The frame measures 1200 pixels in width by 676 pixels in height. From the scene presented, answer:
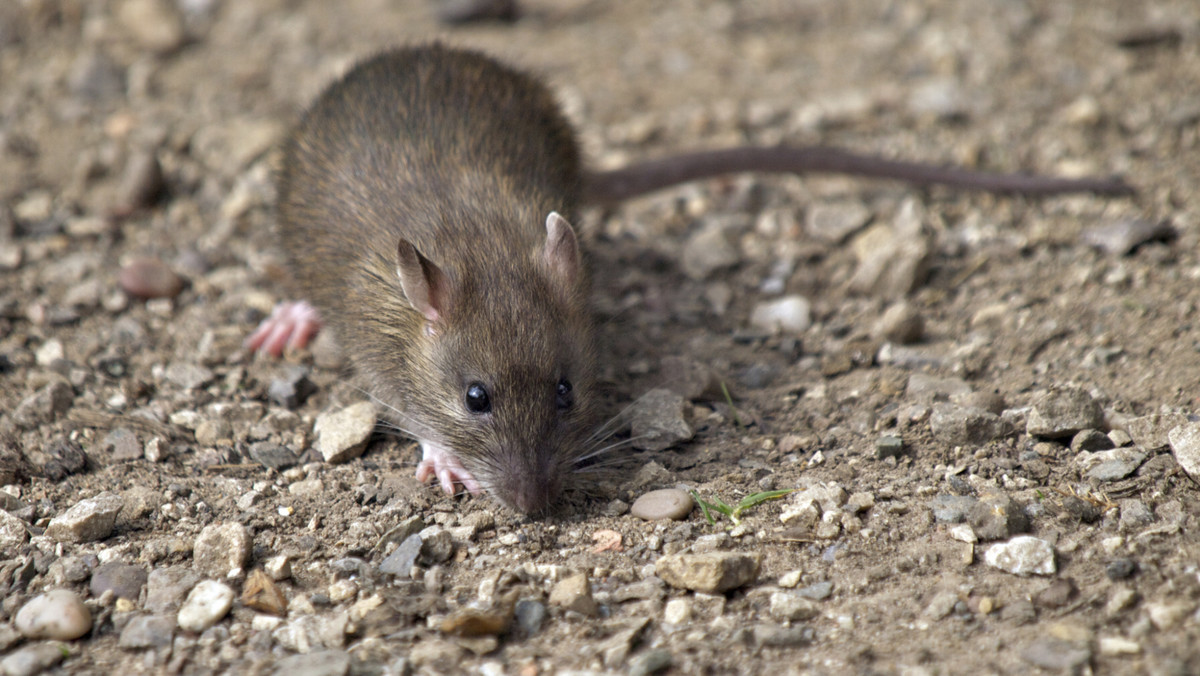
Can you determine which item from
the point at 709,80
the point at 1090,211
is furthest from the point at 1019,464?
the point at 709,80

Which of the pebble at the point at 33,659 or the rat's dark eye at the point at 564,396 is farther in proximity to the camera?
the rat's dark eye at the point at 564,396

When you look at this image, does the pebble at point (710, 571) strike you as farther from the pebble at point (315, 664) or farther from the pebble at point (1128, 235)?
the pebble at point (1128, 235)

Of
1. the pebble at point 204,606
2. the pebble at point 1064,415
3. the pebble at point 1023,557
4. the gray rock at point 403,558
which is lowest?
the gray rock at point 403,558

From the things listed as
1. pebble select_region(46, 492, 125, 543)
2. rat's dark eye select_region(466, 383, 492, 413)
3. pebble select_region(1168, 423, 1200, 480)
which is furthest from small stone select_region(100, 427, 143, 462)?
pebble select_region(1168, 423, 1200, 480)

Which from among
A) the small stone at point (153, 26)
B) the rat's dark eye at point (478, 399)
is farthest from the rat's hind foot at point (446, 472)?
the small stone at point (153, 26)

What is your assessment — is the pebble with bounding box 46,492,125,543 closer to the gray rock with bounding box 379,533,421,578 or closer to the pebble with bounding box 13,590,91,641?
the pebble with bounding box 13,590,91,641

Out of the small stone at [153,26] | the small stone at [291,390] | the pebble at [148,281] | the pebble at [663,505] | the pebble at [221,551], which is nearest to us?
the pebble at [221,551]

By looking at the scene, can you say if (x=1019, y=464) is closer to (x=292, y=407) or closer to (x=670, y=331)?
(x=670, y=331)
